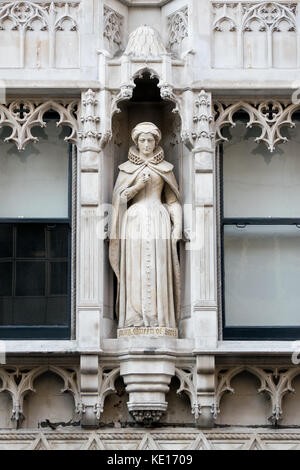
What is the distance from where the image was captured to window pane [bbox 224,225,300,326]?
23.8 m

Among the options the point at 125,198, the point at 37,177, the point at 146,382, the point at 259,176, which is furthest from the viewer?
the point at 259,176

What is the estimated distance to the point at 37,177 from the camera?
79.4ft

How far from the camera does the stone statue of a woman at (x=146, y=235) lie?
23062 mm

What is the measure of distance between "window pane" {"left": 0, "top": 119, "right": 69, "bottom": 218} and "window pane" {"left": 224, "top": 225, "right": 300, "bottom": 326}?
2.24 meters

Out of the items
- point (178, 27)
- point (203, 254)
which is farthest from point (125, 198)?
point (178, 27)

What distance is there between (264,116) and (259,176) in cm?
84

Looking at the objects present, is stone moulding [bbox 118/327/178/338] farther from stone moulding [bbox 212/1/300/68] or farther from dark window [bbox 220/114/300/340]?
stone moulding [bbox 212/1/300/68]

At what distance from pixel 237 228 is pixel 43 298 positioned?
104 inches

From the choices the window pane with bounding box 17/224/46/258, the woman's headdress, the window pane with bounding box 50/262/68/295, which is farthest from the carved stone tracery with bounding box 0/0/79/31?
the window pane with bounding box 50/262/68/295

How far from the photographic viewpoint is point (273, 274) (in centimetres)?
2400

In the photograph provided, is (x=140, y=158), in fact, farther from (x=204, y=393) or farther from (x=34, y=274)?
(x=204, y=393)

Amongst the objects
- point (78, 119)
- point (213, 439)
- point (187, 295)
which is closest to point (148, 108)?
point (78, 119)

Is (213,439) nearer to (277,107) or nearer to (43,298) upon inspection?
(43,298)

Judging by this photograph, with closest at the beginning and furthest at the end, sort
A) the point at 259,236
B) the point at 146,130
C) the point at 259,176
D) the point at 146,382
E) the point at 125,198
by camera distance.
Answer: the point at 146,382
the point at 125,198
the point at 146,130
the point at 259,236
the point at 259,176
